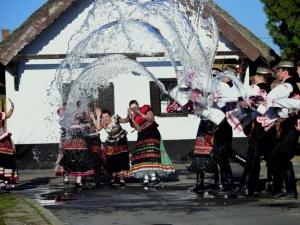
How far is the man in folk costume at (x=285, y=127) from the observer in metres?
12.3

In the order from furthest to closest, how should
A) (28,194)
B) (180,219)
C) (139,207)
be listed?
(28,194) → (139,207) → (180,219)

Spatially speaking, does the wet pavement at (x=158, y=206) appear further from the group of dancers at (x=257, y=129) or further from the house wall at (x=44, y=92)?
the house wall at (x=44, y=92)

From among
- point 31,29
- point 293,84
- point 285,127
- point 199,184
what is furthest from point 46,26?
point 293,84

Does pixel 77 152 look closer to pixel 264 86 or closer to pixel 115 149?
pixel 115 149

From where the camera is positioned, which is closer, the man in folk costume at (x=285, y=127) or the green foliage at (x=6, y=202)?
the green foliage at (x=6, y=202)

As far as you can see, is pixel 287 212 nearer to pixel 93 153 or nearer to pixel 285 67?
pixel 285 67

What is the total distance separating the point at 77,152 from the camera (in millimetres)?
16516

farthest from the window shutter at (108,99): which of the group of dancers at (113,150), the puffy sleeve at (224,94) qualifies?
the puffy sleeve at (224,94)

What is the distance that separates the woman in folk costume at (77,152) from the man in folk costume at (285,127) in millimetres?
4592

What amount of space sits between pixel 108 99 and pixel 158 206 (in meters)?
12.3

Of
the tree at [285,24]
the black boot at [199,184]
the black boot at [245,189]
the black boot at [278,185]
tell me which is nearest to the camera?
the black boot at [278,185]

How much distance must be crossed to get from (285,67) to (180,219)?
10.3ft

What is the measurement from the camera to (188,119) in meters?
24.6

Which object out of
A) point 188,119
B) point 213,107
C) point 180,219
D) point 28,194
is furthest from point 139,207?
point 188,119
